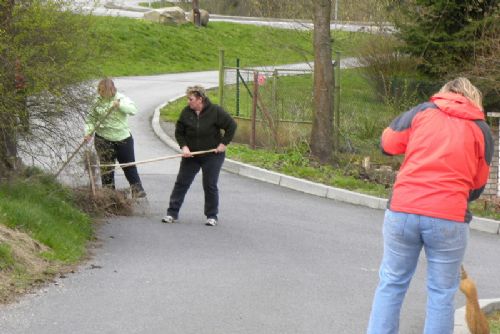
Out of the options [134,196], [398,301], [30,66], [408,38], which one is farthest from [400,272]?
[408,38]

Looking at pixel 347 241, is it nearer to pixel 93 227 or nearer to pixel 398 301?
pixel 93 227

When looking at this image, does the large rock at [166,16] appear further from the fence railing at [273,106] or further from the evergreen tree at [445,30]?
the fence railing at [273,106]

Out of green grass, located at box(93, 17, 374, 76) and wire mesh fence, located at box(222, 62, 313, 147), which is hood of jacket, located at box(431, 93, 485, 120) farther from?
green grass, located at box(93, 17, 374, 76)

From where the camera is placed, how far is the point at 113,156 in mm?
11016

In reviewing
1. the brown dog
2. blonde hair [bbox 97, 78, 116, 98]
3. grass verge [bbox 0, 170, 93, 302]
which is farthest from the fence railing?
the brown dog

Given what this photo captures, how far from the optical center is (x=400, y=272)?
204 inches

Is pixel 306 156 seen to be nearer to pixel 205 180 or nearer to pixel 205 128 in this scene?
pixel 205 180

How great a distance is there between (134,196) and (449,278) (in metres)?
6.20

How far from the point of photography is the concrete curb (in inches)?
245

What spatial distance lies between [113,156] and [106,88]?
3.38ft

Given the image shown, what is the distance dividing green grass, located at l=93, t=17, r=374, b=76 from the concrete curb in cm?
1826

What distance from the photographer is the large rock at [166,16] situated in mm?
36656

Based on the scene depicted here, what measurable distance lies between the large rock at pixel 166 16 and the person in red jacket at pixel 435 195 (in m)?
32.2

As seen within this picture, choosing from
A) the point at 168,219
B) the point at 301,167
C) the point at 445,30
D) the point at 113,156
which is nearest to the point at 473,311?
the point at 168,219
